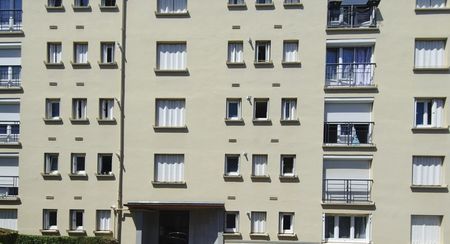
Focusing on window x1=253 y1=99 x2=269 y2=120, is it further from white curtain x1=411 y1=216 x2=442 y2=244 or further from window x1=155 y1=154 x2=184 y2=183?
white curtain x1=411 y1=216 x2=442 y2=244

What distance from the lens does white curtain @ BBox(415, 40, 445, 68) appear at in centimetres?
2152

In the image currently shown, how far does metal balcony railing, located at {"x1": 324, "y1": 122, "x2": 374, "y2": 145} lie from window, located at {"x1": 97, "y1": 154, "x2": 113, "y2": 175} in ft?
34.8

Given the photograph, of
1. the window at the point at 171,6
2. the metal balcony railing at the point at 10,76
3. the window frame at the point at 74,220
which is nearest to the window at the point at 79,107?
the metal balcony railing at the point at 10,76

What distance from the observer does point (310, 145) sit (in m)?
21.7

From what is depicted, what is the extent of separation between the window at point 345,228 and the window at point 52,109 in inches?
559

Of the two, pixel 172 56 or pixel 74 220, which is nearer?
pixel 74 220

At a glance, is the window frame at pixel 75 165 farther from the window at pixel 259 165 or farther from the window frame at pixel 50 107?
the window at pixel 259 165

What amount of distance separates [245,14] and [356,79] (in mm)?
6204

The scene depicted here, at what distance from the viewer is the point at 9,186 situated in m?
23.0

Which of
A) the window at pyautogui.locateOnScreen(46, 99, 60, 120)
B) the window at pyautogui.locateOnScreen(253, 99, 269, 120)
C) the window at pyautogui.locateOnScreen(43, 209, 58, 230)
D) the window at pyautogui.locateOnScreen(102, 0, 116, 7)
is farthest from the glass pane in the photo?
the window at pyautogui.locateOnScreen(102, 0, 116, 7)

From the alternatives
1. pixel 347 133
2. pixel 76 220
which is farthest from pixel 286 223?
pixel 76 220

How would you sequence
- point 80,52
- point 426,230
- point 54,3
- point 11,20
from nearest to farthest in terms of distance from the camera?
point 426,230, point 80,52, point 54,3, point 11,20

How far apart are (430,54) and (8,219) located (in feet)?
72.3

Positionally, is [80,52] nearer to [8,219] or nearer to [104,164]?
[104,164]
